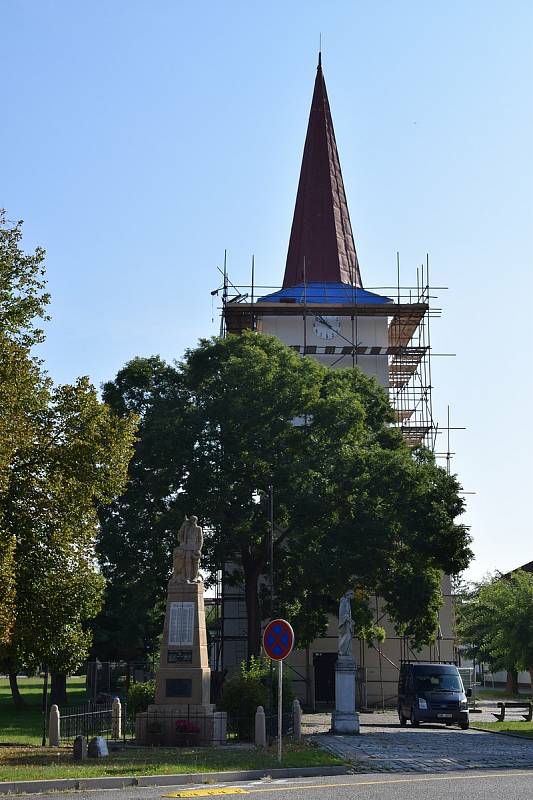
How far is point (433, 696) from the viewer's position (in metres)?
33.3

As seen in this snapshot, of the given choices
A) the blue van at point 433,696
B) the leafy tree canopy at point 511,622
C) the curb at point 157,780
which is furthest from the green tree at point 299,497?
the curb at point 157,780

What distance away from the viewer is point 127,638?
41.3 metres

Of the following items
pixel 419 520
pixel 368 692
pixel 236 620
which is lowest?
pixel 368 692

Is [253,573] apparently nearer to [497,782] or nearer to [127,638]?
[127,638]

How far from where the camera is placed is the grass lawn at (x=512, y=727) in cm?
2925

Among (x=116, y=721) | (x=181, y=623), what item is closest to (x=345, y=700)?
(x=116, y=721)

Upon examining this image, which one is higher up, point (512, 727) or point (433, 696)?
point (433, 696)

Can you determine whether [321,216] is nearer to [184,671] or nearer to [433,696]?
[433,696]

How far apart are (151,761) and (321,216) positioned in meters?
48.3

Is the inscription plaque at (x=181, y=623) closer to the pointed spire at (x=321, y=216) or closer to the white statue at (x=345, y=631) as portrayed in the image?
the white statue at (x=345, y=631)

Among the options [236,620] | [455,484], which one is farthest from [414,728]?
[236,620]

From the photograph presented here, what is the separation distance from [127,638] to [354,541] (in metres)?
10.3

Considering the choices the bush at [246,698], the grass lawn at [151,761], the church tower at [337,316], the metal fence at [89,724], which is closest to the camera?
the grass lawn at [151,761]

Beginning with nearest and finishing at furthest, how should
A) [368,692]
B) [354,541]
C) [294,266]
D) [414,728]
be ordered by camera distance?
[414,728] → [354,541] → [368,692] → [294,266]
